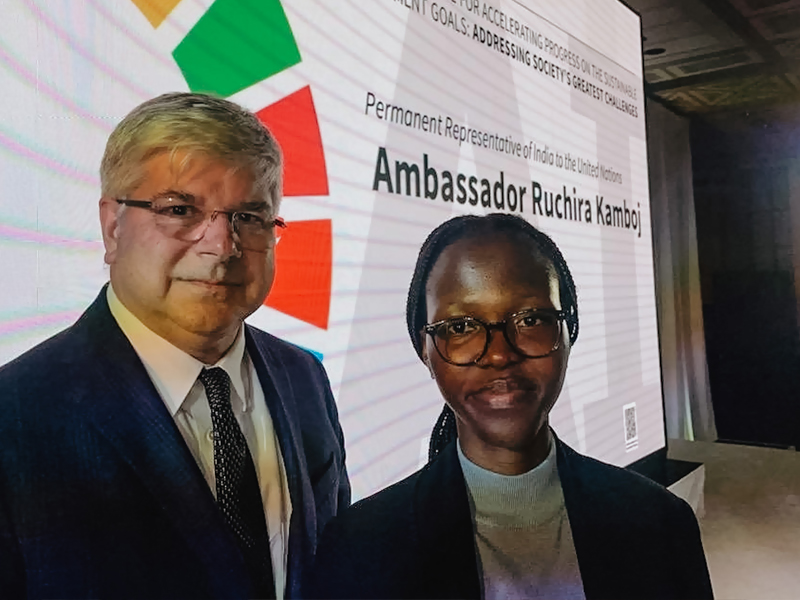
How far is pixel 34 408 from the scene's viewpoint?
690 mm

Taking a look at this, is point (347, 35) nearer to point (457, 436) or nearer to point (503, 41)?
point (503, 41)

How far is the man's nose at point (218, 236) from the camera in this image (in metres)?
0.77

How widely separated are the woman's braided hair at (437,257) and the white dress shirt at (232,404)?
0.28 m

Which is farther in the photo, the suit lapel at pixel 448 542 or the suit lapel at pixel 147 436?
the suit lapel at pixel 448 542

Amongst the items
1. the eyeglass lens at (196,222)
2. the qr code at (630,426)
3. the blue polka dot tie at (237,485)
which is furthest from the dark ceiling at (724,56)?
the blue polka dot tie at (237,485)

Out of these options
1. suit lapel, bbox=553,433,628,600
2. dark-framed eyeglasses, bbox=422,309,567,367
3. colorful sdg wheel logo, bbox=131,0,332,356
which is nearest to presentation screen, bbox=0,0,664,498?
colorful sdg wheel logo, bbox=131,0,332,356

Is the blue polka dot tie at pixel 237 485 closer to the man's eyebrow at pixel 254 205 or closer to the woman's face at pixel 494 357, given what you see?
the man's eyebrow at pixel 254 205

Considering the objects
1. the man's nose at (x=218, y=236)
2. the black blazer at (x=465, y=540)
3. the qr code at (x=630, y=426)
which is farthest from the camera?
the qr code at (x=630, y=426)

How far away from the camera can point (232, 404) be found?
0.82 metres

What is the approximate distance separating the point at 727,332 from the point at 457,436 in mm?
1004

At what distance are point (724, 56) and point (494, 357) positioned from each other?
49.1 inches

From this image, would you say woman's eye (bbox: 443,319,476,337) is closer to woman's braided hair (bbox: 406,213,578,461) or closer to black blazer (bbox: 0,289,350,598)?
woman's braided hair (bbox: 406,213,578,461)

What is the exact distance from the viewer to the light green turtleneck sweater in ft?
3.11

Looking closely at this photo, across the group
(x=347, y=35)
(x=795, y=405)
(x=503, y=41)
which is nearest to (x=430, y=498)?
(x=347, y=35)
